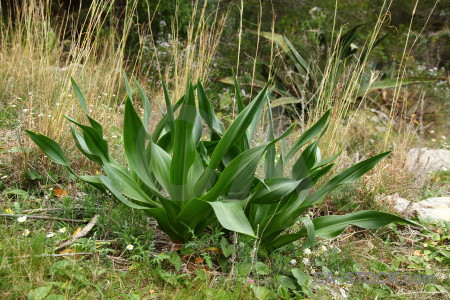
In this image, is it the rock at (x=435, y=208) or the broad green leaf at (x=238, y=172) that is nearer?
the broad green leaf at (x=238, y=172)

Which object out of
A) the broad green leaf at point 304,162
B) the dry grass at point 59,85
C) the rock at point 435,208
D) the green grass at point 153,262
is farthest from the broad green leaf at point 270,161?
the rock at point 435,208

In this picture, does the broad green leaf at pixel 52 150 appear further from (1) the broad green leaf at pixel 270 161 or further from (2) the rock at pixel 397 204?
(2) the rock at pixel 397 204

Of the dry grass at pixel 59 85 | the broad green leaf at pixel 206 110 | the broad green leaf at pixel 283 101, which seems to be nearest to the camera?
the broad green leaf at pixel 206 110

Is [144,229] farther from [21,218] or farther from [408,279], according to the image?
[408,279]

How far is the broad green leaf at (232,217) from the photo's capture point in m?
1.61

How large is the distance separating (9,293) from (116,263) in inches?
20.0

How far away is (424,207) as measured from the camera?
3051mm

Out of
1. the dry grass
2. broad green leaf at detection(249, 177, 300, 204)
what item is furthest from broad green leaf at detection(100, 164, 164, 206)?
the dry grass

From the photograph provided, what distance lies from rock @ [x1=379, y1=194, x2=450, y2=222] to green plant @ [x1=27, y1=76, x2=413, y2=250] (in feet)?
3.27

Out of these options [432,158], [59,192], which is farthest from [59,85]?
[432,158]

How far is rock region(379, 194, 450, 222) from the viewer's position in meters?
2.85

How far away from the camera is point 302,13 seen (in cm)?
812

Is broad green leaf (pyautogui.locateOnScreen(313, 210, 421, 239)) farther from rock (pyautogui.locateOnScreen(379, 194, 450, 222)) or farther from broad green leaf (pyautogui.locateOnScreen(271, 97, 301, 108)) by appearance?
broad green leaf (pyautogui.locateOnScreen(271, 97, 301, 108))

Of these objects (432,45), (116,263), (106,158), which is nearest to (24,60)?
(106,158)
